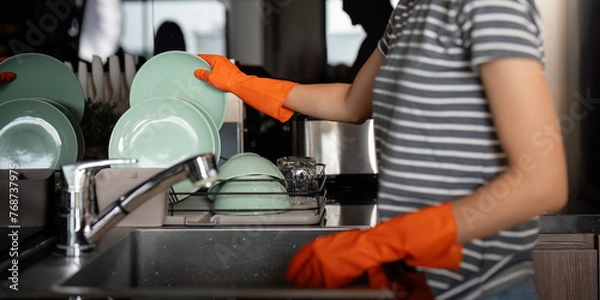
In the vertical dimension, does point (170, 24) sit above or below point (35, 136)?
above

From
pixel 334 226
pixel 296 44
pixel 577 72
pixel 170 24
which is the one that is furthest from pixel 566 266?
pixel 170 24

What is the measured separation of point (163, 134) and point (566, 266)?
34.5 inches

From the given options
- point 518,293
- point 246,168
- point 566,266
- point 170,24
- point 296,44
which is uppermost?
point 170,24

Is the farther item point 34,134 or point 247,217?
point 34,134

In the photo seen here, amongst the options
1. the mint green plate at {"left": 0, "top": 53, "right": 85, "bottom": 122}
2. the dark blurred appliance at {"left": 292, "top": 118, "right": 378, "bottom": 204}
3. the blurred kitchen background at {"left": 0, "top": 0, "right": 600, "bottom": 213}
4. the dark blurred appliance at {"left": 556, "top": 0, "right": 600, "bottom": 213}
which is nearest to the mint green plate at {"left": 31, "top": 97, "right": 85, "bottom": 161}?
the mint green plate at {"left": 0, "top": 53, "right": 85, "bottom": 122}

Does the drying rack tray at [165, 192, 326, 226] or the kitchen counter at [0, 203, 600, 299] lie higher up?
the drying rack tray at [165, 192, 326, 226]

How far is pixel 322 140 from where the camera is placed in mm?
2197

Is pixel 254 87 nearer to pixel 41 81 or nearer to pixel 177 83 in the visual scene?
pixel 177 83

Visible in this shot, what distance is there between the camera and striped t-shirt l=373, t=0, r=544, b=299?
0.90m

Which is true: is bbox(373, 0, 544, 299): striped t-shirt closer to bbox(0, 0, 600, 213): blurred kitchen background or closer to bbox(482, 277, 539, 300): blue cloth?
bbox(482, 277, 539, 300): blue cloth

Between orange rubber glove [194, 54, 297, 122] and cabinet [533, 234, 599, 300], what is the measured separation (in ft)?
2.03

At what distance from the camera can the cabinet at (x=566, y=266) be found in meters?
1.51

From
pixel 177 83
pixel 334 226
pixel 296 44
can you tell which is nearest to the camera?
pixel 334 226

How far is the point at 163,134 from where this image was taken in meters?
1.38
